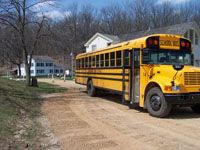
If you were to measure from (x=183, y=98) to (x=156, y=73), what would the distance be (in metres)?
1.27

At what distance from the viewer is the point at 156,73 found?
11.2 meters

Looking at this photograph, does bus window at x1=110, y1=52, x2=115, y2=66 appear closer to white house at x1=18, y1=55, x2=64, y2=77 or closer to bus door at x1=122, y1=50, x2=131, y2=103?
bus door at x1=122, y1=50, x2=131, y2=103

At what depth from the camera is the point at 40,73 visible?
84312 mm

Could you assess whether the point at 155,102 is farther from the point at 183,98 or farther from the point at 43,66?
the point at 43,66

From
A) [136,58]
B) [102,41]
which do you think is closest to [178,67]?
[136,58]

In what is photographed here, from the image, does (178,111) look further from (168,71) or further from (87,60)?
(87,60)

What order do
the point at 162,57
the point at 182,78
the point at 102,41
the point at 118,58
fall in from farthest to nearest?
the point at 102,41 < the point at 118,58 < the point at 162,57 < the point at 182,78

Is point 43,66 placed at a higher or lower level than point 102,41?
lower

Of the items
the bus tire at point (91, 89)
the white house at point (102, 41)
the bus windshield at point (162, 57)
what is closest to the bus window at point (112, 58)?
the bus windshield at point (162, 57)

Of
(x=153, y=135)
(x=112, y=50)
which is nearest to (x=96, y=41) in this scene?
(x=112, y=50)

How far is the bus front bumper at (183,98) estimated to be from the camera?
10.4 m

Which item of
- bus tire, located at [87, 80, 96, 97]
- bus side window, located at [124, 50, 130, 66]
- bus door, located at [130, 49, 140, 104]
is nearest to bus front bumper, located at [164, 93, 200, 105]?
bus door, located at [130, 49, 140, 104]

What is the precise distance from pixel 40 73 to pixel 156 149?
7897cm

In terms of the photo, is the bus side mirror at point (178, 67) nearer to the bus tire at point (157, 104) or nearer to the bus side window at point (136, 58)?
the bus tire at point (157, 104)
